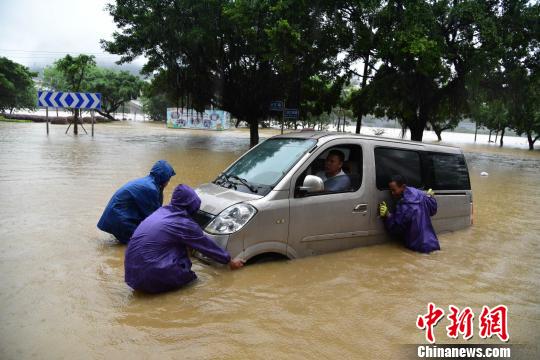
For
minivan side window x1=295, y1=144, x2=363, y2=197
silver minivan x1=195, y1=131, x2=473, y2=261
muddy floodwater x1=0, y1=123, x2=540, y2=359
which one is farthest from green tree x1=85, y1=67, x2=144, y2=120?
minivan side window x1=295, y1=144, x2=363, y2=197

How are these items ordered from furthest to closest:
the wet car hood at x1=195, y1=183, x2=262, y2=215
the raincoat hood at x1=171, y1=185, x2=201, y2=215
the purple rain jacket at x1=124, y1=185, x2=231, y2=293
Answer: the wet car hood at x1=195, y1=183, x2=262, y2=215, the raincoat hood at x1=171, y1=185, x2=201, y2=215, the purple rain jacket at x1=124, y1=185, x2=231, y2=293

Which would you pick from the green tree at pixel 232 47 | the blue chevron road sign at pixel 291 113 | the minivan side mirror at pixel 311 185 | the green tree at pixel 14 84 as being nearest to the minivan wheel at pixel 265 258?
the minivan side mirror at pixel 311 185

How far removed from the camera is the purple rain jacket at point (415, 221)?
5.39 meters

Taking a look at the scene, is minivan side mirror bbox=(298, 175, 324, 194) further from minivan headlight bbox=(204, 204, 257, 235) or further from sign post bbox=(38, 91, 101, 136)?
sign post bbox=(38, 91, 101, 136)

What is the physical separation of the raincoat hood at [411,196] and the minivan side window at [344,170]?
0.68 metres

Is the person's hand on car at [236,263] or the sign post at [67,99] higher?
the sign post at [67,99]

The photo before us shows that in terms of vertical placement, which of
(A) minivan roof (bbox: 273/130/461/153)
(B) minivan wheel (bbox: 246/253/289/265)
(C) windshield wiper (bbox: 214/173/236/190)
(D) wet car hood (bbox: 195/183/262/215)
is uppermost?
(A) minivan roof (bbox: 273/130/461/153)

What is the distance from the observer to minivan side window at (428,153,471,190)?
6117mm

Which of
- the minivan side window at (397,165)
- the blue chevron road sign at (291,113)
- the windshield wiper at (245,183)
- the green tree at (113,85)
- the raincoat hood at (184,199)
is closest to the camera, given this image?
the raincoat hood at (184,199)

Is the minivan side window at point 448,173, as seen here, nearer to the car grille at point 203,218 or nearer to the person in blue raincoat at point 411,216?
the person in blue raincoat at point 411,216

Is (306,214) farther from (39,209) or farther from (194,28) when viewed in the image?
(194,28)

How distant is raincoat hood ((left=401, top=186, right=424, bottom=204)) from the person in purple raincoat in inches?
102

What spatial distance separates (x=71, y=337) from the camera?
3244 mm

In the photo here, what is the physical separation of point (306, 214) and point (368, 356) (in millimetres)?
1788
